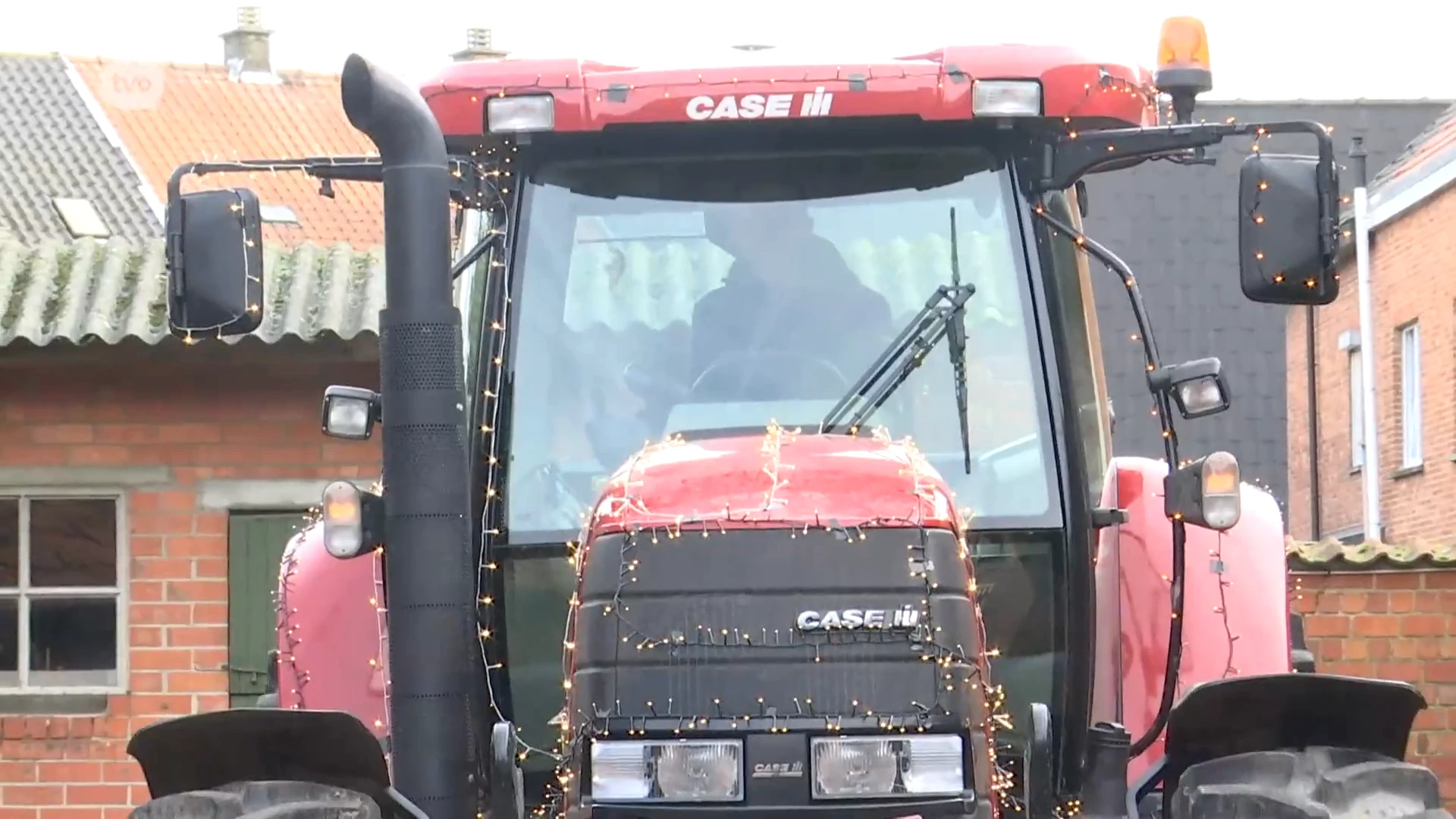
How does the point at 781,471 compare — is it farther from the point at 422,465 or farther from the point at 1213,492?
the point at 1213,492

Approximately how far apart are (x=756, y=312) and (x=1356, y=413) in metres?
19.9

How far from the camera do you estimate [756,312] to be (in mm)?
4574

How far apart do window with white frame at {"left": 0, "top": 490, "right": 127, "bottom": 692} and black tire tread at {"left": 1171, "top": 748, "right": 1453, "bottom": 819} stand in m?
6.47

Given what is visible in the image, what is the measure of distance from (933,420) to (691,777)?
3.31 ft

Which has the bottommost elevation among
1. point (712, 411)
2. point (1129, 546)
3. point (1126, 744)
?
point (1126, 744)

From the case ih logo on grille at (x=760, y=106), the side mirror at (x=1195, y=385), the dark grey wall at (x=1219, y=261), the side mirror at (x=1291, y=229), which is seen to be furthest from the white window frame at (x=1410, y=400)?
the case ih logo on grille at (x=760, y=106)

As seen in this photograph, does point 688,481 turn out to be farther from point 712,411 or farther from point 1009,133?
point 1009,133

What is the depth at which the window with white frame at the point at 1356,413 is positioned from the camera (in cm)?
2328

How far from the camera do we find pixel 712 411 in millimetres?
4531

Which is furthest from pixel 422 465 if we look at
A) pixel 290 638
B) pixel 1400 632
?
pixel 1400 632

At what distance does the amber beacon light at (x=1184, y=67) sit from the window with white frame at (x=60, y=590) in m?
5.96

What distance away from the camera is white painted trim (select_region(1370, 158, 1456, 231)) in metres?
19.8

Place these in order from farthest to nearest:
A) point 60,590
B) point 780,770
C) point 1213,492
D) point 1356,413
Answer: point 1356,413 < point 60,590 < point 1213,492 < point 780,770

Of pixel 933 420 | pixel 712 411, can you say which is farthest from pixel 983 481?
pixel 712 411
